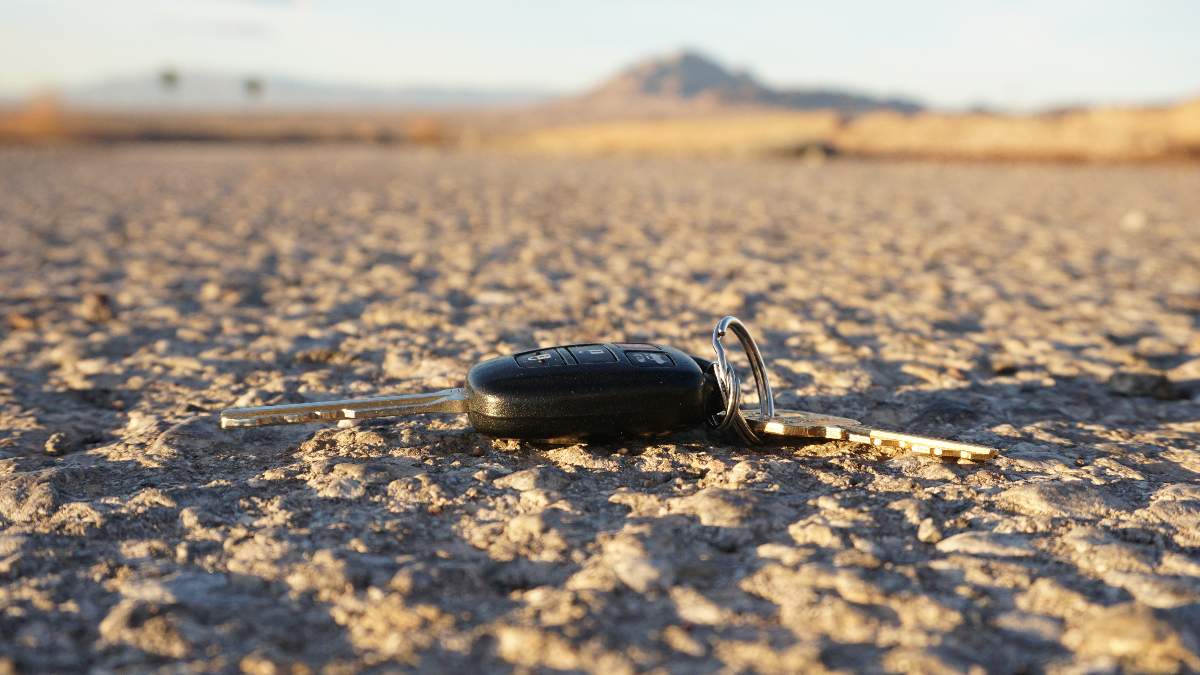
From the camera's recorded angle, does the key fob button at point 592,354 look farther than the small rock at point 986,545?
Yes

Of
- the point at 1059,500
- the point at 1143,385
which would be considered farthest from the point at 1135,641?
the point at 1143,385

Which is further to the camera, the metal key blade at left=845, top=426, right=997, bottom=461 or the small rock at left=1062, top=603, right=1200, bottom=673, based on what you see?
the metal key blade at left=845, top=426, right=997, bottom=461

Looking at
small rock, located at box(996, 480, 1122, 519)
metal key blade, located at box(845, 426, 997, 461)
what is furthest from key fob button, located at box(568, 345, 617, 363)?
small rock, located at box(996, 480, 1122, 519)

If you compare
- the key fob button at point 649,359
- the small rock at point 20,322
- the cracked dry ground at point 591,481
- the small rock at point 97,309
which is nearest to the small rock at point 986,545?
the cracked dry ground at point 591,481

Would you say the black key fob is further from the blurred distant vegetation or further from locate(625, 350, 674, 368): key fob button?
the blurred distant vegetation

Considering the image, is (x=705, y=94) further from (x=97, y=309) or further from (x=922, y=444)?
(x=922, y=444)

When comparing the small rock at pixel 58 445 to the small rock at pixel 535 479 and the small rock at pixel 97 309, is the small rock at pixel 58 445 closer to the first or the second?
the small rock at pixel 535 479

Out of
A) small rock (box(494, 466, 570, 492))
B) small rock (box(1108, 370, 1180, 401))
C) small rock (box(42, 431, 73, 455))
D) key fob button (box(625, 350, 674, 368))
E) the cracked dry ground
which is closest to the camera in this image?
the cracked dry ground

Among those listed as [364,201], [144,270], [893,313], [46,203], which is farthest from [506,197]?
[893,313]
